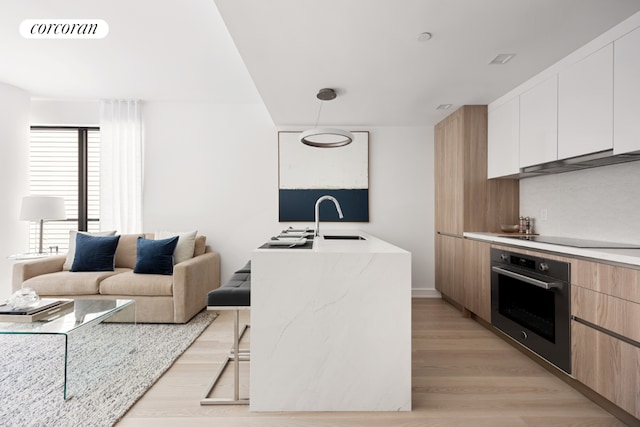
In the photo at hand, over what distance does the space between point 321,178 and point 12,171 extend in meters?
3.76

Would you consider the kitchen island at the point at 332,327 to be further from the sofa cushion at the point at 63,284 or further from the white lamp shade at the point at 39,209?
the white lamp shade at the point at 39,209

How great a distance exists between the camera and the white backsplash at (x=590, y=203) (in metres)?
2.19

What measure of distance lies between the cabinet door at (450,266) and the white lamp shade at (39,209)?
4586mm

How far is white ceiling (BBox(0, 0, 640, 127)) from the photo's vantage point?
6.17 feet

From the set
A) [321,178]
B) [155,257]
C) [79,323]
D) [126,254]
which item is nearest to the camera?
[79,323]

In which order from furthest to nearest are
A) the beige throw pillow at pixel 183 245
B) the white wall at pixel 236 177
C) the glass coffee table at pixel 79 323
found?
the white wall at pixel 236 177, the beige throw pillow at pixel 183 245, the glass coffee table at pixel 79 323

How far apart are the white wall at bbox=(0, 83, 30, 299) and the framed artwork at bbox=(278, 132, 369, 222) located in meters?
3.18

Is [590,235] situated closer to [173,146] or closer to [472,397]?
[472,397]

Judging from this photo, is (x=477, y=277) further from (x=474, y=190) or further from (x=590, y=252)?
(x=590, y=252)

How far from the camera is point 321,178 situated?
13.8 ft

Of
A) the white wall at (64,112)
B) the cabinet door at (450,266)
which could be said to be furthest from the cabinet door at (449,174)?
the white wall at (64,112)

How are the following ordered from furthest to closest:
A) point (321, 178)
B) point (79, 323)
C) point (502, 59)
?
point (321, 178) < point (502, 59) < point (79, 323)

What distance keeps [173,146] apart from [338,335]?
3561mm

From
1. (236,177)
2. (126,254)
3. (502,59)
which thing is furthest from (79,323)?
(502,59)
